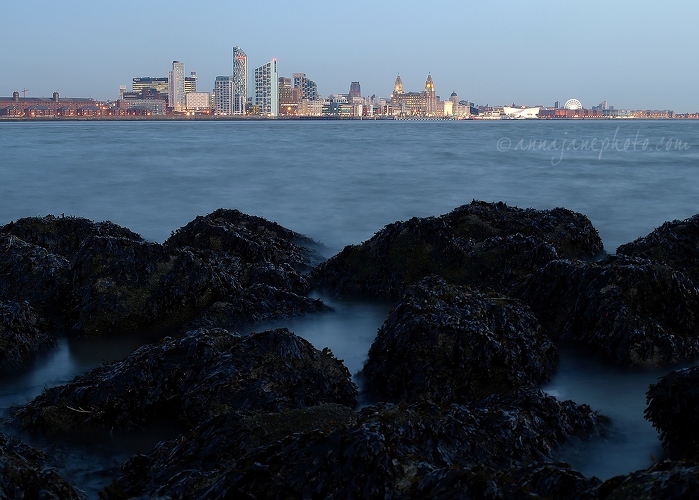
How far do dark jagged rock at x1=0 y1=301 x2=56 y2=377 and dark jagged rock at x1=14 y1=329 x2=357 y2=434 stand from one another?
1.04 m

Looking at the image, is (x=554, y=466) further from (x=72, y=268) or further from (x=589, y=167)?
(x=589, y=167)

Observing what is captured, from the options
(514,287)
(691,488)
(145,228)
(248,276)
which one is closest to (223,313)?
(248,276)

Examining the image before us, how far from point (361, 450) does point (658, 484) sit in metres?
1.08

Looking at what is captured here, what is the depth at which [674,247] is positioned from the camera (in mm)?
8055

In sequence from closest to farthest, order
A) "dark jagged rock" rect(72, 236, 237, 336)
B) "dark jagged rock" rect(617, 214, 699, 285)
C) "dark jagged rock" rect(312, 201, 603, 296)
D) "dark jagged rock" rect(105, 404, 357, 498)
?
1. "dark jagged rock" rect(105, 404, 357, 498)
2. "dark jagged rock" rect(72, 236, 237, 336)
3. "dark jagged rock" rect(312, 201, 603, 296)
4. "dark jagged rock" rect(617, 214, 699, 285)

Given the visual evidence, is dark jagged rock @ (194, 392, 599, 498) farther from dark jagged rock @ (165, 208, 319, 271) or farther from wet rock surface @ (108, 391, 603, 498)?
dark jagged rock @ (165, 208, 319, 271)

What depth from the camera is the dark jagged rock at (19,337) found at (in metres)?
5.71

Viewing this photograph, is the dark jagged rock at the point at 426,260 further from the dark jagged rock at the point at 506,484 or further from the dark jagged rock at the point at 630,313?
the dark jagged rock at the point at 506,484

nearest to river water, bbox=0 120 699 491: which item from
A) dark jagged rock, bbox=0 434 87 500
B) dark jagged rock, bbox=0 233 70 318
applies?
dark jagged rock, bbox=0 233 70 318

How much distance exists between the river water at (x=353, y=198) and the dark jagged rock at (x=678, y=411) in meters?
0.25

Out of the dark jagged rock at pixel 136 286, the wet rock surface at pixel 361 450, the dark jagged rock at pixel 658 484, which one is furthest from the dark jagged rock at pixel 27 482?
the dark jagged rock at pixel 136 286

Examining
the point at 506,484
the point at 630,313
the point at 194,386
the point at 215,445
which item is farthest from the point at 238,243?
the point at 506,484

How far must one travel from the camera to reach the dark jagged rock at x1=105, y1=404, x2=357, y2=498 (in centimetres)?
340

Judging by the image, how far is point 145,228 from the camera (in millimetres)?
13898
